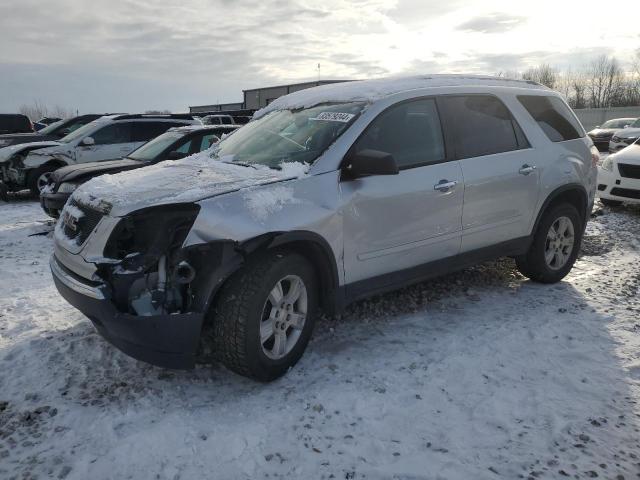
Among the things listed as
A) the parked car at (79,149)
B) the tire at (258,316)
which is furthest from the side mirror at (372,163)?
the parked car at (79,149)

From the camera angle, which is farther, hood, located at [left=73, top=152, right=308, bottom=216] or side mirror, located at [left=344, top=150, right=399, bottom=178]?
side mirror, located at [left=344, top=150, right=399, bottom=178]

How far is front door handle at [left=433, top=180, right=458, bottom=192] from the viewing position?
3.93 m

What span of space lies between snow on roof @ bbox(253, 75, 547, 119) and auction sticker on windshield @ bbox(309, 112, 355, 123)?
0.19 meters

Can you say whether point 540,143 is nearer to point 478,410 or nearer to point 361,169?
point 361,169

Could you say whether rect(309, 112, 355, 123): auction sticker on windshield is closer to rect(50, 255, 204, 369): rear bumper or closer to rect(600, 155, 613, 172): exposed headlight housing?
rect(50, 255, 204, 369): rear bumper

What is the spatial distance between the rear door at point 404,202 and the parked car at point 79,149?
27.4 ft

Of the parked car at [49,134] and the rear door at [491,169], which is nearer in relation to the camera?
the rear door at [491,169]

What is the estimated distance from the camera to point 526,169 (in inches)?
181

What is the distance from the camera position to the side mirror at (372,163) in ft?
11.1

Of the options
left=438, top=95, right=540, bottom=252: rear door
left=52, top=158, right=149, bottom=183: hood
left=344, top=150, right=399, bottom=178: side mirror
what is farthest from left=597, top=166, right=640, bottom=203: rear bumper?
left=52, top=158, right=149, bottom=183: hood

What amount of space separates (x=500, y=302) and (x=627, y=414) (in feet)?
5.84

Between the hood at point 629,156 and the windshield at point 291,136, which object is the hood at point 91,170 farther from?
the hood at point 629,156

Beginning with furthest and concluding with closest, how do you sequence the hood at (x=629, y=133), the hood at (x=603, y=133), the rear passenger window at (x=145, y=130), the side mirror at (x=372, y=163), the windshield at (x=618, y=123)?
→ the windshield at (x=618, y=123) < the hood at (x=603, y=133) < the hood at (x=629, y=133) < the rear passenger window at (x=145, y=130) < the side mirror at (x=372, y=163)

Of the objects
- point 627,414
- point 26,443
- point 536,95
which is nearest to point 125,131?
point 536,95
